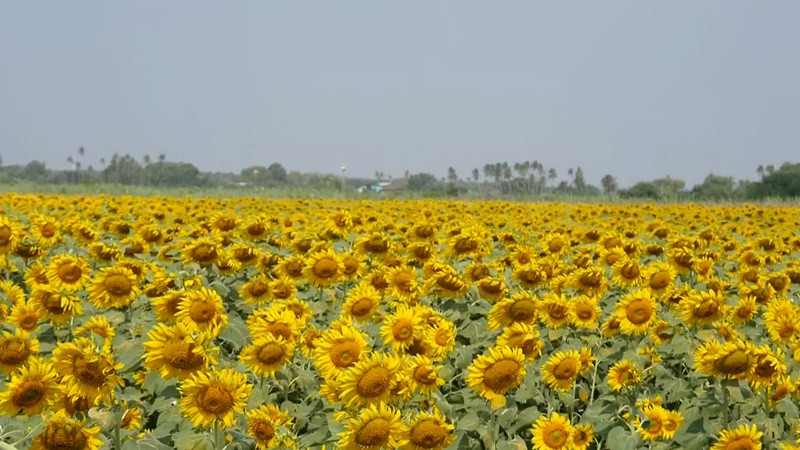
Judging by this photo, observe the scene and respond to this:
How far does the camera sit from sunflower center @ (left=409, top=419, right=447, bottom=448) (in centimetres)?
256

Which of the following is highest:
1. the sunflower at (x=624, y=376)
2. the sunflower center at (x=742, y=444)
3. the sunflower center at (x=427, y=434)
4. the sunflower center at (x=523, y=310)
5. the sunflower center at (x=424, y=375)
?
the sunflower center at (x=523, y=310)

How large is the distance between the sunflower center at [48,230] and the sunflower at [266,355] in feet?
13.2

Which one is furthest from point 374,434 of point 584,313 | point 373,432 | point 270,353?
point 584,313

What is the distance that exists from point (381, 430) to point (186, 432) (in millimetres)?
947

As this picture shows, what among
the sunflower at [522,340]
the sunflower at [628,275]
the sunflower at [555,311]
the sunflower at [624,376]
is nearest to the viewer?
the sunflower at [522,340]

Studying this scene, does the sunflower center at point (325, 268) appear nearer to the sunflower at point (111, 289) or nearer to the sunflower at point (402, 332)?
the sunflower at point (111, 289)

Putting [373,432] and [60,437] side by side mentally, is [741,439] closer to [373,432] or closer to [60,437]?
[373,432]

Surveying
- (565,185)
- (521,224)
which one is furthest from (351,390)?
(565,185)

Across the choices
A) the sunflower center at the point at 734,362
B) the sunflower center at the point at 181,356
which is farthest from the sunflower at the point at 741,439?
the sunflower center at the point at 181,356

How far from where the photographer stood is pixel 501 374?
3.17 m

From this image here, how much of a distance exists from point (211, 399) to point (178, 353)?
342mm

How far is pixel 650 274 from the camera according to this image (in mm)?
5297

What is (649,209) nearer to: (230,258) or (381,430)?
(230,258)

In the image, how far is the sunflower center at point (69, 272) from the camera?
5.09 meters
